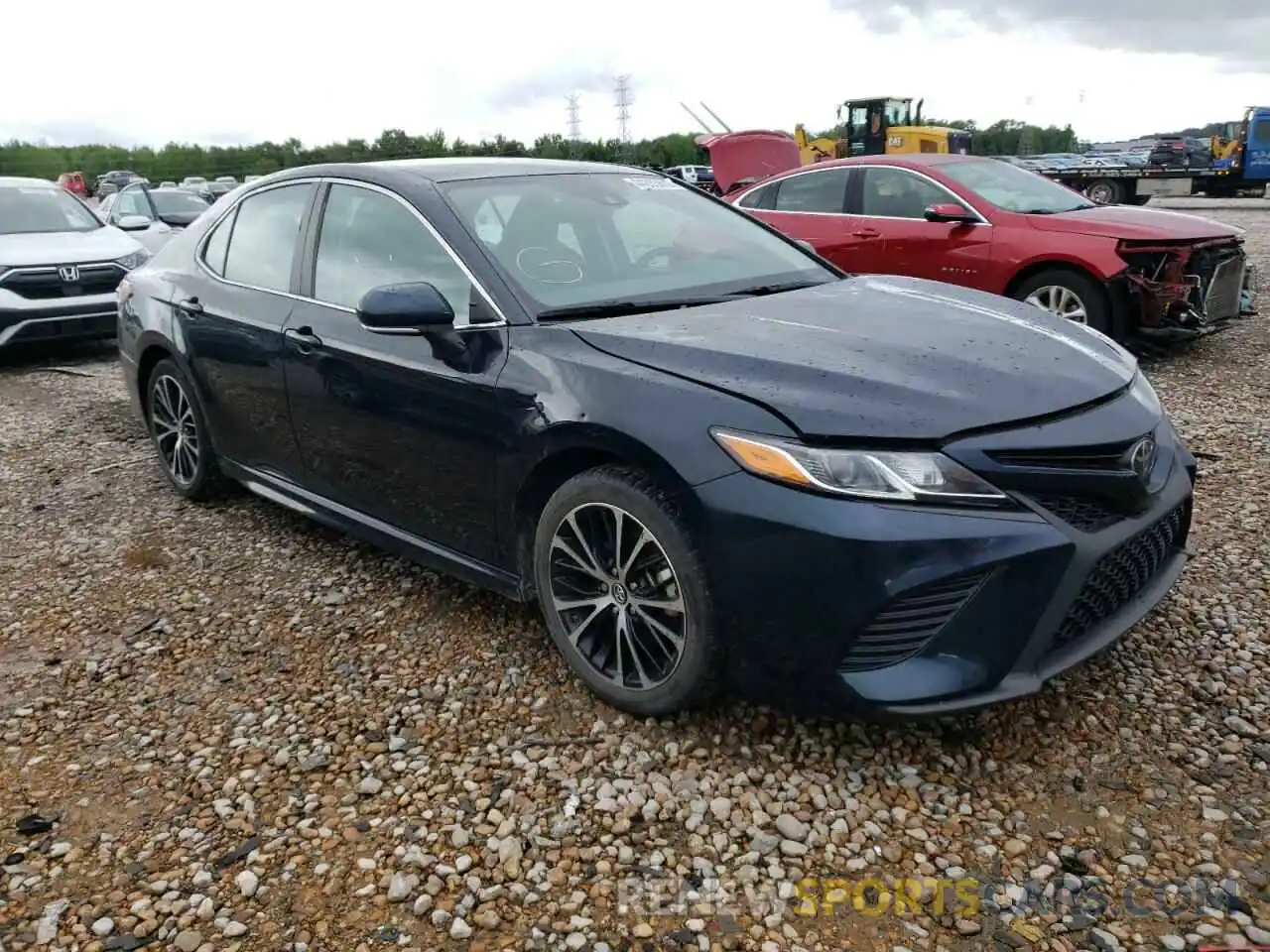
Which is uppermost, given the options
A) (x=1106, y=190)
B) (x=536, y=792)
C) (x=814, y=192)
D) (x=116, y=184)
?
(x=116, y=184)

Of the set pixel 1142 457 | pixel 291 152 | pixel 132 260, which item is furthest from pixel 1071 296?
pixel 291 152

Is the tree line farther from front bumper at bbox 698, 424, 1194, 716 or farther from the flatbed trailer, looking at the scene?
front bumper at bbox 698, 424, 1194, 716

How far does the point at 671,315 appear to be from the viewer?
10.3 ft

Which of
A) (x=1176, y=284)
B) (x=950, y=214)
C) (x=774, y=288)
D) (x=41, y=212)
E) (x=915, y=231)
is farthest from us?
(x=41, y=212)

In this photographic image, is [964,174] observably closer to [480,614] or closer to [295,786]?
[480,614]

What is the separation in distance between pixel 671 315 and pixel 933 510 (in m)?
1.14

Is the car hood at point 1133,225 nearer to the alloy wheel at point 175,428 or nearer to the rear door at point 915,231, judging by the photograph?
the rear door at point 915,231

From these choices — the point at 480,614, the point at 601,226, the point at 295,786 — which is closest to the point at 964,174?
the point at 601,226

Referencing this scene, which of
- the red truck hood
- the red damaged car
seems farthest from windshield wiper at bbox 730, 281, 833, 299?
the red truck hood

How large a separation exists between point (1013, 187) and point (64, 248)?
26.6ft

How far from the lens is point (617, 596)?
2.88 metres

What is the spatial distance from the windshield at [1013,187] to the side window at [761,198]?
1.48 m

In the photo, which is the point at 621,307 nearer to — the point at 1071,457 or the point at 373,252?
the point at 373,252

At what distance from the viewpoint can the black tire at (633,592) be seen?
263 cm
